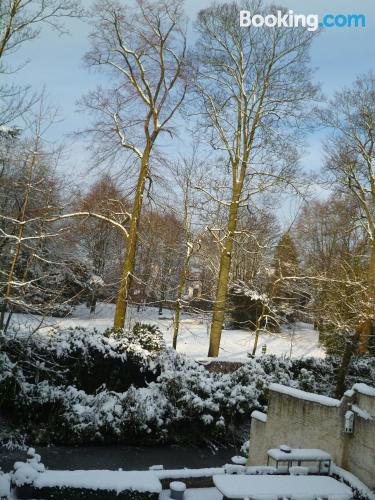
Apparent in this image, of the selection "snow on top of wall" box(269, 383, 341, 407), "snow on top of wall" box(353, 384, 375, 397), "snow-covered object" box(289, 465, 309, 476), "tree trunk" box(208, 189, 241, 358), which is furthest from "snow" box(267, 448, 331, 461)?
"tree trunk" box(208, 189, 241, 358)

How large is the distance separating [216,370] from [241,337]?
8.78 meters

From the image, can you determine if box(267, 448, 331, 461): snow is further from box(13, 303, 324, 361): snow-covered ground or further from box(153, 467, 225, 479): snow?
box(13, 303, 324, 361): snow-covered ground

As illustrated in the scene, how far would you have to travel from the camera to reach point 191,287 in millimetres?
39531

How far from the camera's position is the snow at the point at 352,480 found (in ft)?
23.6

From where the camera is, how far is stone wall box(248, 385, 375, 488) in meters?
7.89

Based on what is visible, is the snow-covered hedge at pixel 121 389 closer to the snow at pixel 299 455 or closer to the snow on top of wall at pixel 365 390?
the snow at pixel 299 455

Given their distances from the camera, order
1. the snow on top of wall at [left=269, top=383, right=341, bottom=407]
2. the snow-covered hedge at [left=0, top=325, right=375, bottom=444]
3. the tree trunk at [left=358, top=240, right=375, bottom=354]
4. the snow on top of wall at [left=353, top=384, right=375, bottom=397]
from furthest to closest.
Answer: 1. the tree trunk at [left=358, top=240, right=375, bottom=354]
2. the snow-covered hedge at [left=0, top=325, right=375, bottom=444]
3. the snow on top of wall at [left=269, top=383, right=341, bottom=407]
4. the snow on top of wall at [left=353, top=384, right=375, bottom=397]

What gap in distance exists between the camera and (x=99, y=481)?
6391mm

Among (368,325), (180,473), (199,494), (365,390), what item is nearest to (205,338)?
(368,325)

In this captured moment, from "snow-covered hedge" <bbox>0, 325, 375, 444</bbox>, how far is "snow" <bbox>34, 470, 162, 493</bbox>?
14.6 feet

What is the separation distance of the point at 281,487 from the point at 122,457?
564 cm

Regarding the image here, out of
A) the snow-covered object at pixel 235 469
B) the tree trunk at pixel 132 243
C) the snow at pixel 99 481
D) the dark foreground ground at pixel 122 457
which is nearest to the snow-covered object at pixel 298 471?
the snow-covered object at pixel 235 469

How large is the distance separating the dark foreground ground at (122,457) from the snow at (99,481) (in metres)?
3.85

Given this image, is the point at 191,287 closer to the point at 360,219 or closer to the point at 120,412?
the point at 360,219
